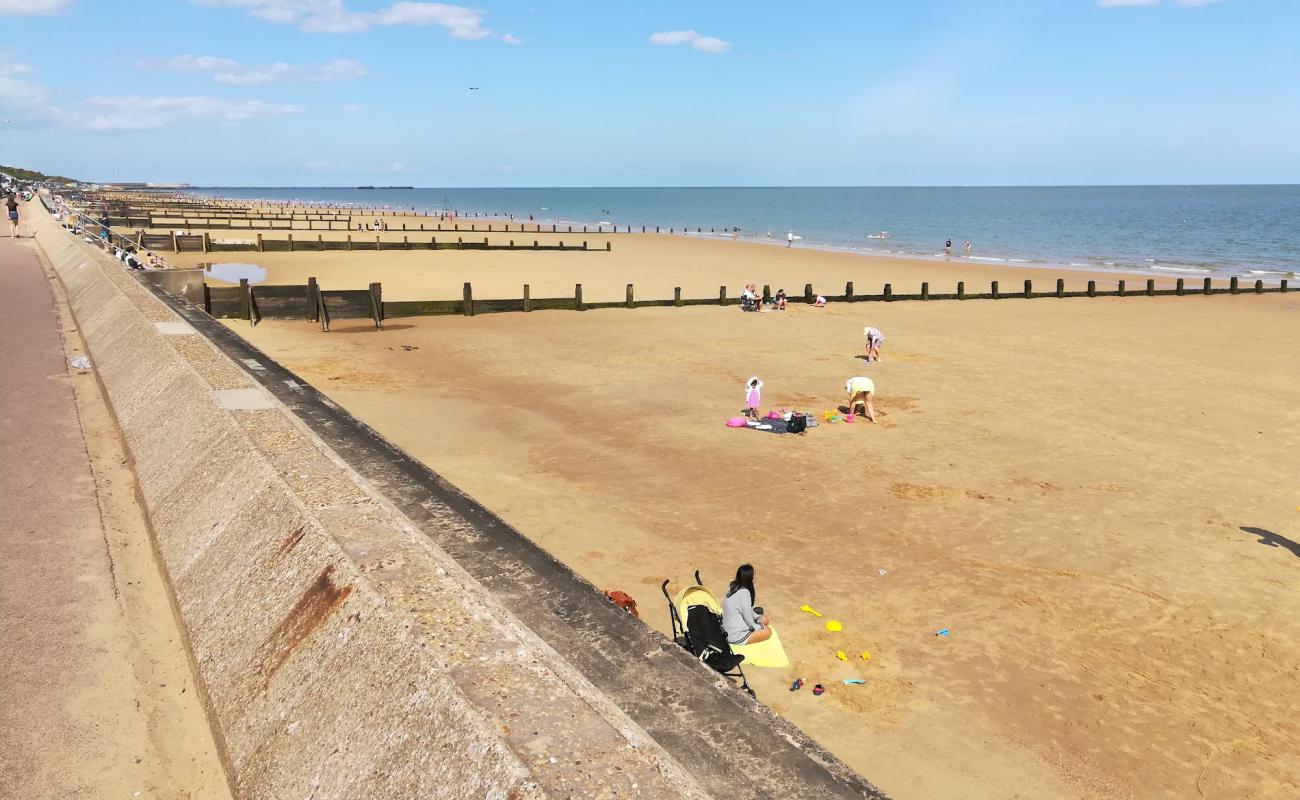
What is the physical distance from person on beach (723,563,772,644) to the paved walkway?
13.4 feet

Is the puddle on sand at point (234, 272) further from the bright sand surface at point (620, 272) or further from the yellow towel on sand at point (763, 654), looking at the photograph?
the yellow towel on sand at point (763, 654)

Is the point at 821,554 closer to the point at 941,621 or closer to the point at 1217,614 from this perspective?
the point at 941,621

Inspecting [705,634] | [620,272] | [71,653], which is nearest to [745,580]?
[705,634]

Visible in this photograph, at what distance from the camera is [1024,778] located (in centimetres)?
625

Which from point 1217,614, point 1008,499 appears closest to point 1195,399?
point 1008,499

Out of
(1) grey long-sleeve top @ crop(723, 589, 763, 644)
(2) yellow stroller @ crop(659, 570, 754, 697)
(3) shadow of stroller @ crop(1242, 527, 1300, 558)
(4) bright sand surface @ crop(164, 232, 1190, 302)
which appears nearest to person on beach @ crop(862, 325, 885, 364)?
(3) shadow of stroller @ crop(1242, 527, 1300, 558)

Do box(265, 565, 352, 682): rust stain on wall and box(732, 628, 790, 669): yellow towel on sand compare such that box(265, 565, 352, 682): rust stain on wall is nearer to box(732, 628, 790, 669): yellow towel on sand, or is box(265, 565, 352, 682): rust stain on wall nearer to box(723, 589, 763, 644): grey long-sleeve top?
box(723, 589, 763, 644): grey long-sleeve top

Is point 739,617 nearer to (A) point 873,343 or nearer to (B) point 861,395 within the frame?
(B) point 861,395

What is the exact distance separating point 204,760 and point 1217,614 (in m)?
9.30

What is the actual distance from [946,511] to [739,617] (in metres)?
5.08

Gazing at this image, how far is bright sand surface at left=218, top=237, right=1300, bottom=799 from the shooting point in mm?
6883

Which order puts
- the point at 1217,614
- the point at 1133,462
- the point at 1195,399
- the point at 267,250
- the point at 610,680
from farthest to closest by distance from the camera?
the point at 267,250
the point at 1195,399
the point at 1133,462
the point at 1217,614
the point at 610,680

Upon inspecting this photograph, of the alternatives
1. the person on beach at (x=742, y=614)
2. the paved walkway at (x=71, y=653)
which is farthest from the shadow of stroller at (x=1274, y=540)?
the paved walkway at (x=71, y=653)

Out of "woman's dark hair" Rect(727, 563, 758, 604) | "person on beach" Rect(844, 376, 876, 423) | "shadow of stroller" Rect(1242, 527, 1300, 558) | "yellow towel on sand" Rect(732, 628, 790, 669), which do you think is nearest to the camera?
"woman's dark hair" Rect(727, 563, 758, 604)
